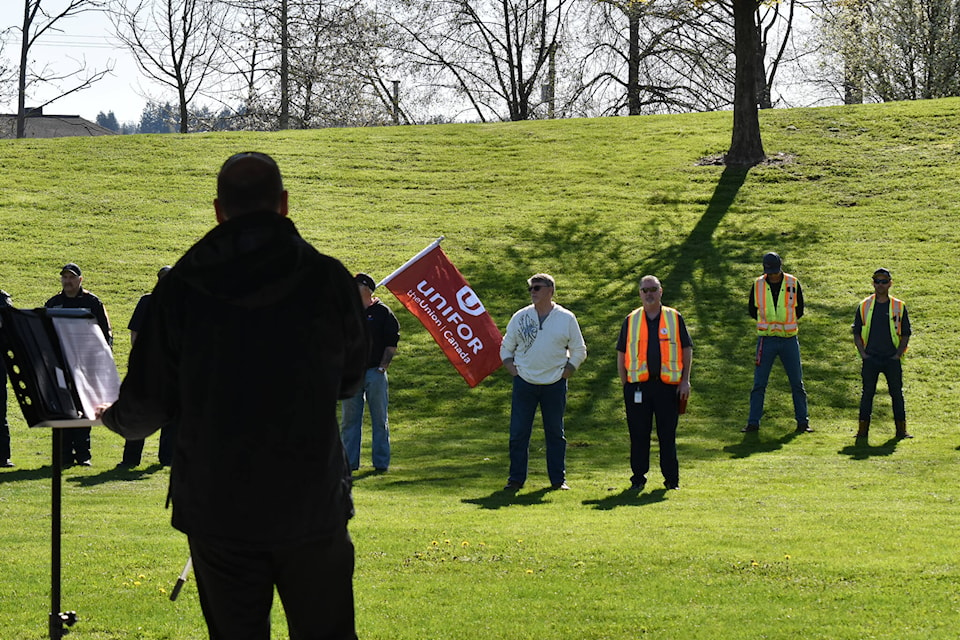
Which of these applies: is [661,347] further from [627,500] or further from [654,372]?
[627,500]

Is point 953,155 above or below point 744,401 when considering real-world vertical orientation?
above

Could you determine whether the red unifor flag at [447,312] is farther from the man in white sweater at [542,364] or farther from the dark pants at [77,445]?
the dark pants at [77,445]

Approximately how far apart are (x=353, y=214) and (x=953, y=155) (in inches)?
649

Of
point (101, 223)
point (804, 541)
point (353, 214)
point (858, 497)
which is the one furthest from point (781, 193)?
point (804, 541)

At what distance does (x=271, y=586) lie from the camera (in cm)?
343

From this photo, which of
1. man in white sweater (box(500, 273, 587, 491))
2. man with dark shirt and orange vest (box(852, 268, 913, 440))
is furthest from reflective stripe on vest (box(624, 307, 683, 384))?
man with dark shirt and orange vest (box(852, 268, 913, 440))

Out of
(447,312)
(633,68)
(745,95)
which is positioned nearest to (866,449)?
(447,312)

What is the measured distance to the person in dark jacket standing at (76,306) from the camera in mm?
12000

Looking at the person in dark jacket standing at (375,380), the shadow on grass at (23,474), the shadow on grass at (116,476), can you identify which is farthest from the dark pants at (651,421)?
the shadow on grass at (23,474)

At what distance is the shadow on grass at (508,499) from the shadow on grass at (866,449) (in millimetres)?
4468

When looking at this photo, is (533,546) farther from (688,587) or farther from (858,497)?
(858,497)

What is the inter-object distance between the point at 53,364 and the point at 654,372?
778cm

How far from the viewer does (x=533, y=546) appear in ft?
26.7

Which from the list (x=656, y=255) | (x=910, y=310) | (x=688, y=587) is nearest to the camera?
(x=688, y=587)
